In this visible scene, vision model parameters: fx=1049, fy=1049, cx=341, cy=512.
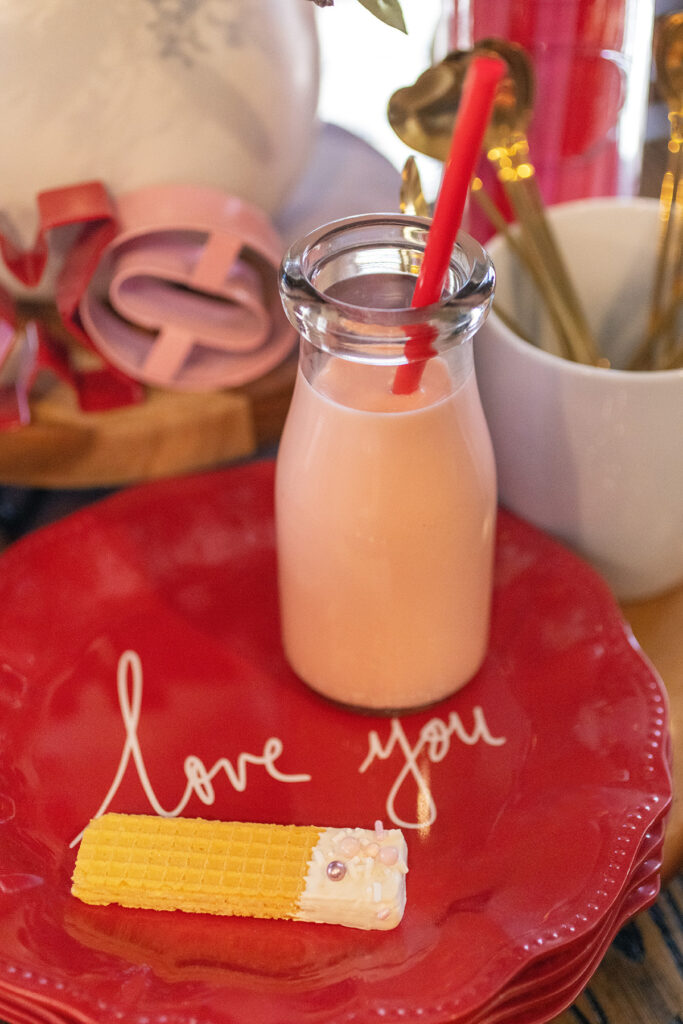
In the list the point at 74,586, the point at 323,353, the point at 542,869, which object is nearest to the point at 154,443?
the point at 74,586

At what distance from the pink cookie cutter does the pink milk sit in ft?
0.46

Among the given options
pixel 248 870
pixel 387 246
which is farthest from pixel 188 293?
pixel 248 870

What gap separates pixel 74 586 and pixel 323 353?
21cm

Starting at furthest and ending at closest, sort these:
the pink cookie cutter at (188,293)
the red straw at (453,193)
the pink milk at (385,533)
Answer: the pink cookie cutter at (188,293) < the pink milk at (385,533) < the red straw at (453,193)

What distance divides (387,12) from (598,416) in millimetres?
218

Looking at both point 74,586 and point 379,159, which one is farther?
point 379,159

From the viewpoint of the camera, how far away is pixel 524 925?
41 cm

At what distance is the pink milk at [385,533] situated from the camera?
44 centimetres

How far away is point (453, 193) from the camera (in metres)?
0.36

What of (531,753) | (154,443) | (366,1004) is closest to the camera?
(366,1004)

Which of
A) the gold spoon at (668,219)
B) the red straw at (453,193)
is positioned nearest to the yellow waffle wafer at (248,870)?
the red straw at (453,193)

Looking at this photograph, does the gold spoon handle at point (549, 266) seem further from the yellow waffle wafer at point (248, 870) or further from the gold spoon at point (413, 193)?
the yellow waffle wafer at point (248, 870)

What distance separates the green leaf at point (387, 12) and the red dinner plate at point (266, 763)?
29 centimetres

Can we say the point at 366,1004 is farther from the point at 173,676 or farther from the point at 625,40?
the point at 625,40
